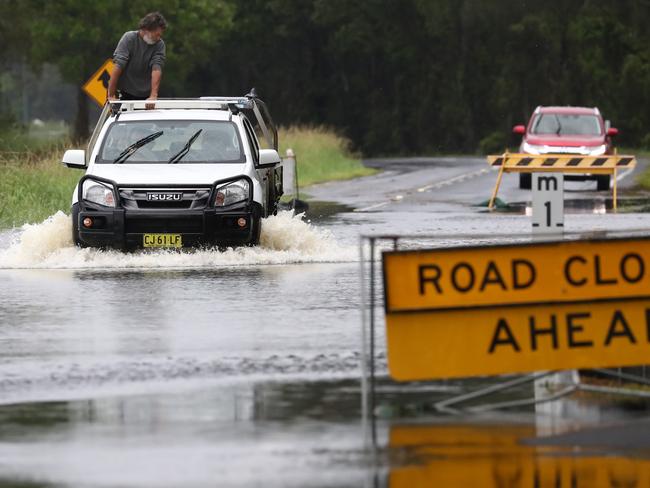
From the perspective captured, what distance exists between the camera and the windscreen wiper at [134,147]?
2041 centimetres

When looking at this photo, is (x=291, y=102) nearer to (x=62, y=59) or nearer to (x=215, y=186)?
(x=62, y=59)

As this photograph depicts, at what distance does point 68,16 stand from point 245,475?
69.3 meters

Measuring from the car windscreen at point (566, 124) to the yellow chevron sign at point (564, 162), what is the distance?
7492mm

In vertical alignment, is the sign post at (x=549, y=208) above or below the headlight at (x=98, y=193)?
above

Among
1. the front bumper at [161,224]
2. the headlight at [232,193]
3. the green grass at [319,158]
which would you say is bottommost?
the green grass at [319,158]

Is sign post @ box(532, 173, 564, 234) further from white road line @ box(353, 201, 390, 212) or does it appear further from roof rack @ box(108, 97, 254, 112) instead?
white road line @ box(353, 201, 390, 212)

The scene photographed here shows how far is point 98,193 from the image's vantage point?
19.7 metres

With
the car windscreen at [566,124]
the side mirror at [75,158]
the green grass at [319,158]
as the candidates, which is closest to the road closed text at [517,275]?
the side mirror at [75,158]

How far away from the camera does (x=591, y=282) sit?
10.3 m

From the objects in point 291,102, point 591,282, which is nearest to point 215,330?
point 591,282

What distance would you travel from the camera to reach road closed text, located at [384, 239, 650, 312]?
1001cm

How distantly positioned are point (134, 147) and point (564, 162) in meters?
11.9

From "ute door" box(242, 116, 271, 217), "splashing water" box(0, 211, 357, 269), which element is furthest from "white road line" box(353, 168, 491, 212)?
"splashing water" box(0, 211, 357, 269)

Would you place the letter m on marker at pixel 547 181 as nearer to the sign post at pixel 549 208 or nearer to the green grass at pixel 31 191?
the sign post at pixel 549 208
